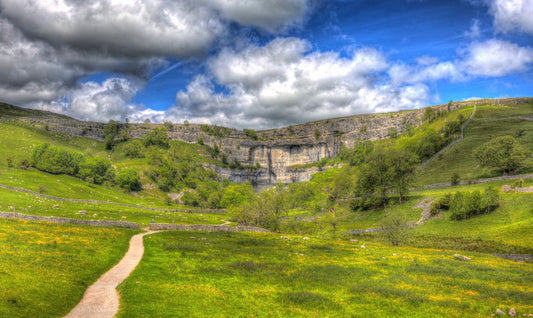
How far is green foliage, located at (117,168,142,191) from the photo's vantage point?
11812 cm

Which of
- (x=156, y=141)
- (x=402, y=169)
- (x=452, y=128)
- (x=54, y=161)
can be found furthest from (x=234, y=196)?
(x=156, y=141)

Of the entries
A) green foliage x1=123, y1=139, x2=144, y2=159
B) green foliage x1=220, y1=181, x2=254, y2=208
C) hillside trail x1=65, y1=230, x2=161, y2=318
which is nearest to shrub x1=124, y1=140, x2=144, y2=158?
green foliage x1=123, y1=139, x2=144, y2=159

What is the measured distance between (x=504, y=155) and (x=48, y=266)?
97.7 metres

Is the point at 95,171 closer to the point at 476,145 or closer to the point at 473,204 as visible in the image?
the point at 473,204

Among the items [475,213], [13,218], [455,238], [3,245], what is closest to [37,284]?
[3,245]

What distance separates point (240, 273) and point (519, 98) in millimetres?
204227

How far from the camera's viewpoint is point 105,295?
Answer: 14883mm

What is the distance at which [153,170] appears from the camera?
468 ft

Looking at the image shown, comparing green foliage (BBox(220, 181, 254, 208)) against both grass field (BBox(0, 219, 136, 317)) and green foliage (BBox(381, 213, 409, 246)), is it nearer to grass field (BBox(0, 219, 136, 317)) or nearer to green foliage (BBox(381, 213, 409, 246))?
green foliage (BBox(381, 213, 409, 246))

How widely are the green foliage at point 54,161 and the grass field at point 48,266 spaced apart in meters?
80.3

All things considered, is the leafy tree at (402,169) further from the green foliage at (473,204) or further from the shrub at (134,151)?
the shrub at (134,151)

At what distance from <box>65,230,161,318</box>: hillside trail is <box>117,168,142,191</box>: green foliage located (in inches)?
4246

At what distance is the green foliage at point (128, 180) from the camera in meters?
118

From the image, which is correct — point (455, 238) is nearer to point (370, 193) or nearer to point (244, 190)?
point (370, 193)
